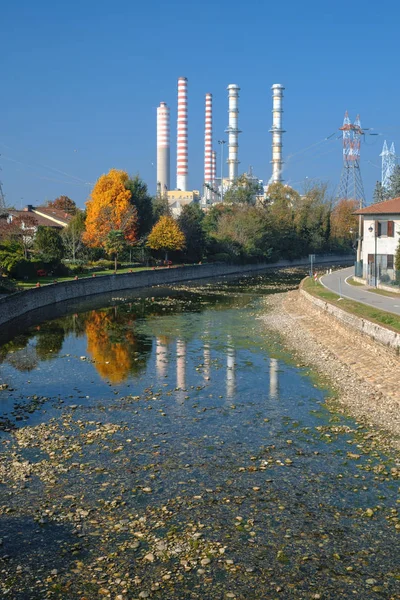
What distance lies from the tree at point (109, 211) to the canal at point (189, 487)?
51307mm

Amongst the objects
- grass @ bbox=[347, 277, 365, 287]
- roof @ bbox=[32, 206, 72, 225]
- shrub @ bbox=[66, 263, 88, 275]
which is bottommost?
grass @ bbox=[347, 277, 365, 287]

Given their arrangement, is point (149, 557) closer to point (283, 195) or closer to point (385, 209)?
point (385, 209)

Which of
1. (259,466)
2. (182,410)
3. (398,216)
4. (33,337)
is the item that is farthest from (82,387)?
(398,216)

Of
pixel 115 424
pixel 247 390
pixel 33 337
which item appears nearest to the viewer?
pixel 115 424

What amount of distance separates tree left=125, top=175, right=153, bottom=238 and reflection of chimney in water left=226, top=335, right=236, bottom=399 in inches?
2069

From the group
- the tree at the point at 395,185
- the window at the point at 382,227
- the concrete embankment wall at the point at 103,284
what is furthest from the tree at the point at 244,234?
the window at the point at 382,227

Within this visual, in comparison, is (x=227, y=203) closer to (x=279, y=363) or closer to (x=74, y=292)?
(x=74, y=292)

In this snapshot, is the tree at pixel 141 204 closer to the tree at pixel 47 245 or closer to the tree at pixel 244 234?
the tree at pixel 244 234

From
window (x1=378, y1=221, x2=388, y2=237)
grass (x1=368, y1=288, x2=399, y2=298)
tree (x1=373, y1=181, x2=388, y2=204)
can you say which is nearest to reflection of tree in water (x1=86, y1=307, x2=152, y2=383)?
grass (x1=368, y1=288, x2=399, y2=298)

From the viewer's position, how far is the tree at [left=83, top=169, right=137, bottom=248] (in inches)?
3248

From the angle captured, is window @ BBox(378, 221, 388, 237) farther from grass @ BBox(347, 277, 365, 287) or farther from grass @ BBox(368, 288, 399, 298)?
grass @ BBox(368, 288, 399, 298)

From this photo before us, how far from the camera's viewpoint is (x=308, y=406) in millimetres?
24938

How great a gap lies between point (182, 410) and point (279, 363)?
32.4 ft

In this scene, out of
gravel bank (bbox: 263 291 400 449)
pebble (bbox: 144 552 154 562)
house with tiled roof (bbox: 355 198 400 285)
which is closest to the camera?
pebble (bbox: 144 552 154 562)
